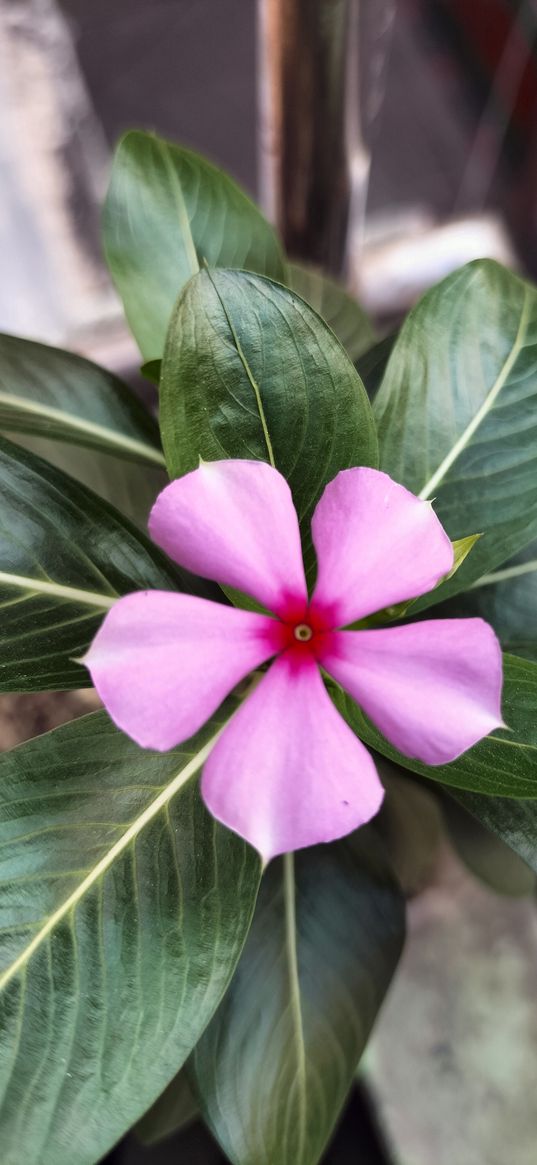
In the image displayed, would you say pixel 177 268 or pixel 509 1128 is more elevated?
pixel 177 268

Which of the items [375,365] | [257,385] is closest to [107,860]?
[257,385]

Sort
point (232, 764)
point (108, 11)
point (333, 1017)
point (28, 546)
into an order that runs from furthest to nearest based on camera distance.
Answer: point (108, 11) < point (333, 1017) < point (28, 546) < point (232, 764)

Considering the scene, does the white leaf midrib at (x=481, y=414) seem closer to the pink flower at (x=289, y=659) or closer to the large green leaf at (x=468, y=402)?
the large green leaf at (x=468, y=402)

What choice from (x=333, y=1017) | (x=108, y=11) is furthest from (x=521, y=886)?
(x=108, y=11)

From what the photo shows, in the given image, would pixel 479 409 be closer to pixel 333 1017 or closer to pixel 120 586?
pixel 120 586

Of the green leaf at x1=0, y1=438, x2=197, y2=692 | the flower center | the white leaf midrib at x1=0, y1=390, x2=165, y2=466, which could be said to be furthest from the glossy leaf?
the flower center

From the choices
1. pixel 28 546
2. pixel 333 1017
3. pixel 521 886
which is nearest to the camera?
pixel 28 546
